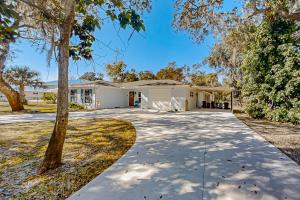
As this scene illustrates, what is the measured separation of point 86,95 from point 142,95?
6.57 m

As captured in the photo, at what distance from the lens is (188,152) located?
554 cm

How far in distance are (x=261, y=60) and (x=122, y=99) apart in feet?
54.2

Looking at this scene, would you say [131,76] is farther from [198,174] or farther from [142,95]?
[198,174]

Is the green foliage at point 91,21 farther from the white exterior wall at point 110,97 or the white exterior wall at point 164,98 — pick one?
the white exterior wall at point 110,97

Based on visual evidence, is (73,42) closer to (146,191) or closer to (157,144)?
(157,144)

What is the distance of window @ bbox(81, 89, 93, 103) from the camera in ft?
71.7

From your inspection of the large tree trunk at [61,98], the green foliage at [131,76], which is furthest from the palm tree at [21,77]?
the large tree trunk at [61,98]

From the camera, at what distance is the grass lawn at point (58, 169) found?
12.2 ft

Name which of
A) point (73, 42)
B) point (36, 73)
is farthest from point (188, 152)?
point (36, 73)

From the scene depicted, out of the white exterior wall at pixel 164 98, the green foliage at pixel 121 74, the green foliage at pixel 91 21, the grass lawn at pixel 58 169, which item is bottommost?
the grass lawn at pixel 58 169

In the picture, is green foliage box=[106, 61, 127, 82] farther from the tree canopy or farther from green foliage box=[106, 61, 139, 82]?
the tree canopy

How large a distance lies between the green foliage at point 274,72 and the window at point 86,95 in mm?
15854

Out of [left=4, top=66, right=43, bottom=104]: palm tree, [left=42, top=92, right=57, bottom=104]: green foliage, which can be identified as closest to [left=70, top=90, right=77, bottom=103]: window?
[left=42, top=92, right=57, bottom=104]: green foliage

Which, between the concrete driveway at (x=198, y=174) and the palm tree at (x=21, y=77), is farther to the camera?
the palm tree at (x=21, y=77)
